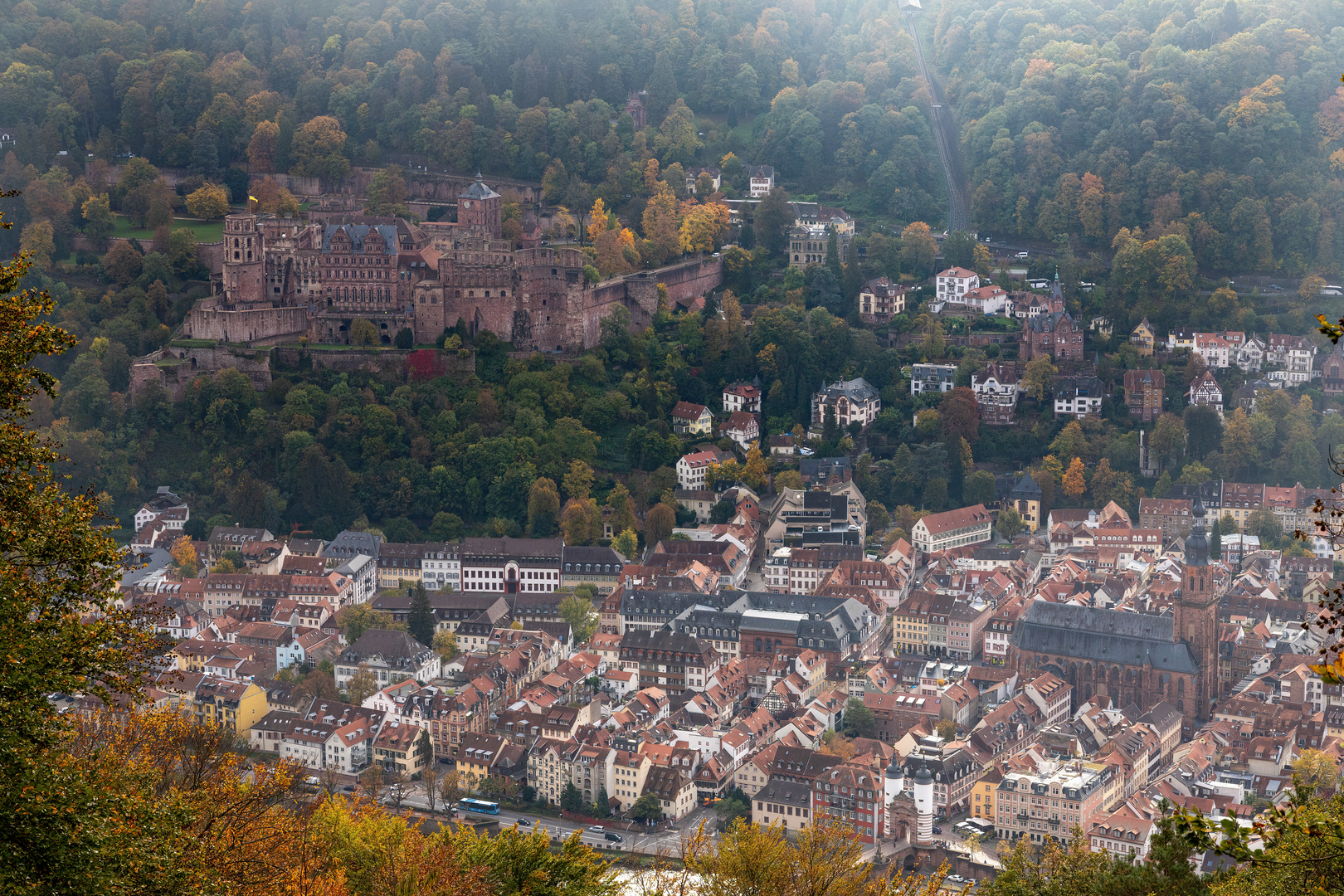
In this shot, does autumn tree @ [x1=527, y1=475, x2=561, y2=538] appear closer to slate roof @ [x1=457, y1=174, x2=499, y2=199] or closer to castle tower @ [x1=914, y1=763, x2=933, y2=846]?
slate roof @ [x1=457, y1=174, x2=499, y2=199]

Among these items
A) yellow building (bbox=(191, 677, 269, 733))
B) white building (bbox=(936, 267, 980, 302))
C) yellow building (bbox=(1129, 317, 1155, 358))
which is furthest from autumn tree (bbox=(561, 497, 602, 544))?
yellow building (bbox=(1129, 317, 1155, 358))

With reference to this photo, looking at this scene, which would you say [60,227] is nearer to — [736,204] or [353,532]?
[353,532]

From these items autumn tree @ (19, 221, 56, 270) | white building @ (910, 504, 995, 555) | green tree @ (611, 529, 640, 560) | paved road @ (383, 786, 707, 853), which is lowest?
paved road @ (383, 786, 707, 853)

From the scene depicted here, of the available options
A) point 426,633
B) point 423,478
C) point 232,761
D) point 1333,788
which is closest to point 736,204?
point 423,478

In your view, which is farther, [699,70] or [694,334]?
[699,70]

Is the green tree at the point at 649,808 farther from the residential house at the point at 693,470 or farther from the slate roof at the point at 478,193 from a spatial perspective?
the slate roof at the point at 478,193

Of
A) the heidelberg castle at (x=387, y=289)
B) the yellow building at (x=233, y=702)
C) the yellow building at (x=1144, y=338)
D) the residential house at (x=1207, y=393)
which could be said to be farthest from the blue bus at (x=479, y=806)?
the yellow building at (x=1144, y=338)
